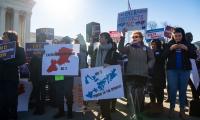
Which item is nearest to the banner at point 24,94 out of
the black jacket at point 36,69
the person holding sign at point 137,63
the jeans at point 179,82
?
the black jacket at point 36,69

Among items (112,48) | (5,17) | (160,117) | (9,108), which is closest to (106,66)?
(112,48)

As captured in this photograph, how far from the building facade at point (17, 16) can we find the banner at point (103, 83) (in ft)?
179

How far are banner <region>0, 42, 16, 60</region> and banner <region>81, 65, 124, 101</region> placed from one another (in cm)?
178

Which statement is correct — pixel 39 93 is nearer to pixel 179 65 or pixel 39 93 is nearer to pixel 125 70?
pixel 125 70

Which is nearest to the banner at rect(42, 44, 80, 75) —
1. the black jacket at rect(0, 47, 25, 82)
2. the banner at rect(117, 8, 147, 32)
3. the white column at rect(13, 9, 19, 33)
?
the black jacket at rect(0, 47, 25, 82)

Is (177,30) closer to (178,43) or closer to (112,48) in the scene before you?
(178,43)

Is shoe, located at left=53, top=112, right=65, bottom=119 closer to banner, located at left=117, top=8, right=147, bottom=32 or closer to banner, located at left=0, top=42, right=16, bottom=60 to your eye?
banner, located at left=0, top=42, right=16, bottom=60

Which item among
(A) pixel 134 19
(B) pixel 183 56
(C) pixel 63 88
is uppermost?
(A) pixel 134 19

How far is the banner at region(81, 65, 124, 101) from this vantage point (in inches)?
321

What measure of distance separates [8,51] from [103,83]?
2.39 metres

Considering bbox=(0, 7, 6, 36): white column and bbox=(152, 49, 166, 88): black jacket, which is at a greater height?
bbox=(0, 7, 6, 36): white column

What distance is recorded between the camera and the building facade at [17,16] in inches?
2412

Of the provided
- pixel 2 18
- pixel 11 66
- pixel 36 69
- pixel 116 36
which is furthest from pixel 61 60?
pixel 2 18

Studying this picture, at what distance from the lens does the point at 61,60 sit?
8.96m
